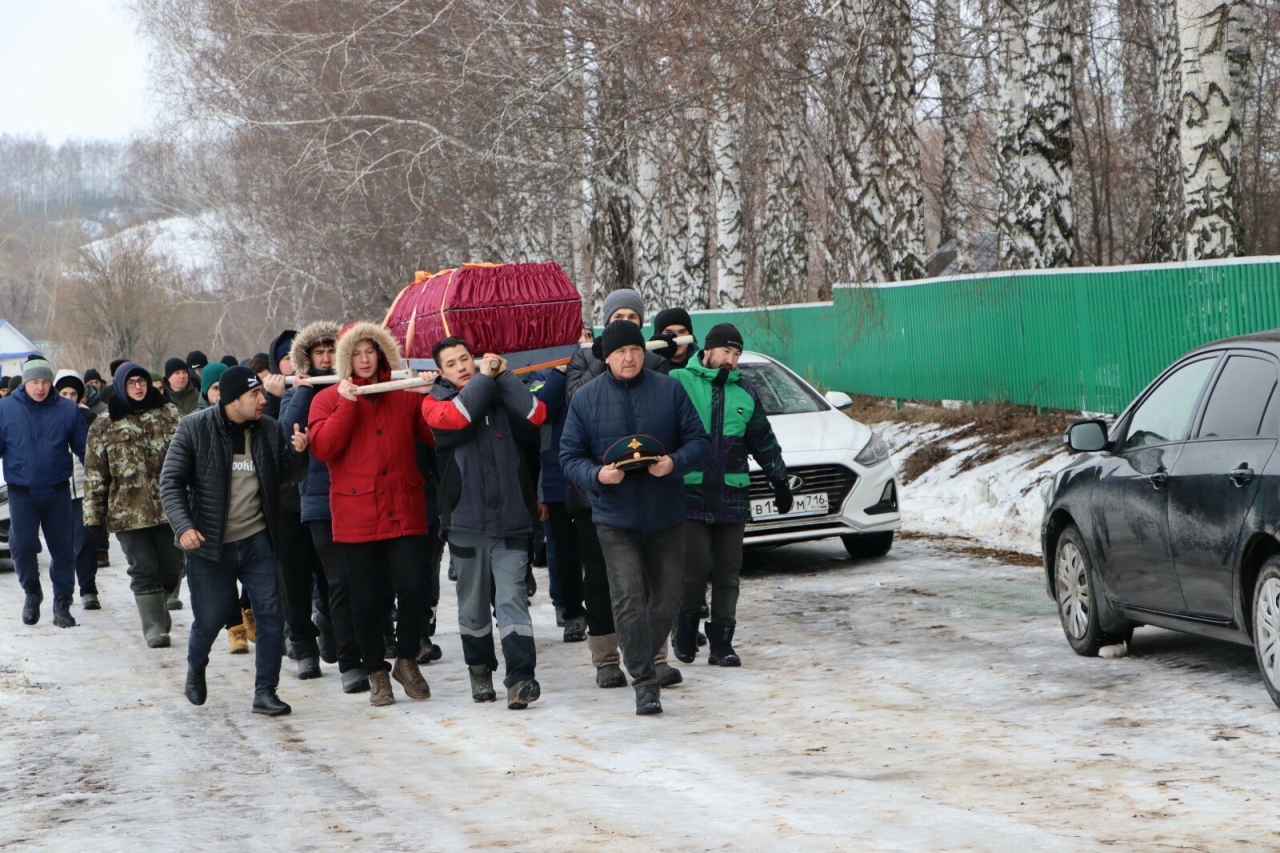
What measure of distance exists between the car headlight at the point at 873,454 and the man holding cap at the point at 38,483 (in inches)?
232

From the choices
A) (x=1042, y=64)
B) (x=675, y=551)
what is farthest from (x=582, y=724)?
(x=1042, y=64)

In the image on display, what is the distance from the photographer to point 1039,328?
1667cm

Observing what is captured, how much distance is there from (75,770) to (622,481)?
2.70m

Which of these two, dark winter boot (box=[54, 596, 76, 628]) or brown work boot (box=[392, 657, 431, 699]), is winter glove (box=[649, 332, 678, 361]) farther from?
dark winter boot (box=[54, 596, 76, 628])

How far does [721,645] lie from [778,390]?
533 centimetres

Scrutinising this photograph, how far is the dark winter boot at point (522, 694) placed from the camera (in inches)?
305

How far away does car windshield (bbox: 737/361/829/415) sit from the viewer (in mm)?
13438

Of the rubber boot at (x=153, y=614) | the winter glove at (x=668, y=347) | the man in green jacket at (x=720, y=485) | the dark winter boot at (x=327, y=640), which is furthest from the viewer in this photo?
the rubber boot at (x=153, y=614)

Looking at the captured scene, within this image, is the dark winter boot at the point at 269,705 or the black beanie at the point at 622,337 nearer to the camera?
the black beanie at the point at 622,337

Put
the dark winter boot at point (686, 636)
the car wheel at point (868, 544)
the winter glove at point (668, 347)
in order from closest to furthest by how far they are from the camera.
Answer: the dark winter boot at point (686, 636) < the winter glove at point (668, 347) < the car wheel at point (868, 544)

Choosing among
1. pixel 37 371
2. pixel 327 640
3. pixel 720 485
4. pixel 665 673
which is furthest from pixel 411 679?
pixel 37 371

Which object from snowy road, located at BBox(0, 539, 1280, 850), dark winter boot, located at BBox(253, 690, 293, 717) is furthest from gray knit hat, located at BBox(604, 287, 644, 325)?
dark winter boot, located at BBox(253, 690, 293, 717)

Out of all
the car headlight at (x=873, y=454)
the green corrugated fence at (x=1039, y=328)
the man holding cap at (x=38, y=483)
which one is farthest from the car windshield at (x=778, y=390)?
the man holding cap at (x=38, y=483)

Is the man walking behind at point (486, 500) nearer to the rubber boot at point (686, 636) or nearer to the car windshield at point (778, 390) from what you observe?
the rubber boot at point (686, 636)
